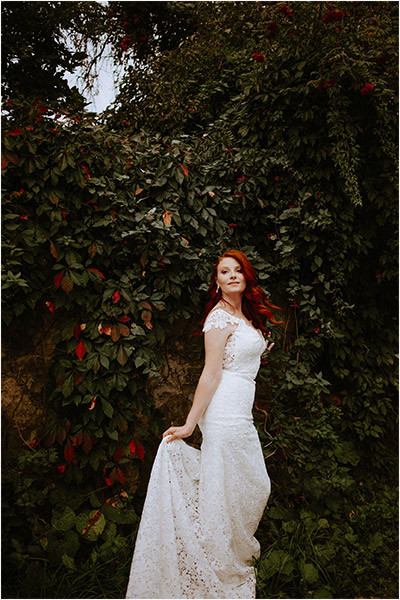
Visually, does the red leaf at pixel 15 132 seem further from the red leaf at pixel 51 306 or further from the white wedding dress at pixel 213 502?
the white wedding dress at pixel 213 502

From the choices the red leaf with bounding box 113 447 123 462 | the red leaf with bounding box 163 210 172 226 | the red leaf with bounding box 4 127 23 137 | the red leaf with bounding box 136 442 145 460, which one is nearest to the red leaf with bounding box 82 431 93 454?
the red leaf with bounding box 113 447 123 462

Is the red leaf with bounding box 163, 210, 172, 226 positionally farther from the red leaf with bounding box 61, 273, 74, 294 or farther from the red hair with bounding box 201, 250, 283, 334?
the red leaf with bounding box 61, 273, 74, 294

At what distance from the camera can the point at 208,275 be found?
2.86 meters

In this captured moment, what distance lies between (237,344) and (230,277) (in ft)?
1.34

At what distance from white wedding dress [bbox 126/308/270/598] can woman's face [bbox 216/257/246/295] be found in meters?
0.15

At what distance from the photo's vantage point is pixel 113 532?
2.56 m

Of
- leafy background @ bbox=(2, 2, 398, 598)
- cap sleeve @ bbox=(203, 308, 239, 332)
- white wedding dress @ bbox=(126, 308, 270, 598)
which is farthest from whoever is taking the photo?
leafy background @ bbox=(2, 2, 398, 598)

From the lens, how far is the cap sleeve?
2.29 metres

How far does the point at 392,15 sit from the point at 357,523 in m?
3.88

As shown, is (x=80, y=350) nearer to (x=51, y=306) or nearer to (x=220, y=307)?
(x=51, y=306)

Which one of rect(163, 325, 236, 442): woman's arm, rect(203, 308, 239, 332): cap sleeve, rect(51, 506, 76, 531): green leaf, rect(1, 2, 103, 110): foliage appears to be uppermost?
rect(1, 2, 103, 110): foliage

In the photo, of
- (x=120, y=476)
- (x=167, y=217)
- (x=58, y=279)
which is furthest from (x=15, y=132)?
(x=120, y=476)

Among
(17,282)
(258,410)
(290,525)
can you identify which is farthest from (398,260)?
(17,282)

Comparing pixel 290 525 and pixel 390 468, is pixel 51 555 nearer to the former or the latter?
pixel 290 525
